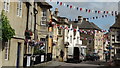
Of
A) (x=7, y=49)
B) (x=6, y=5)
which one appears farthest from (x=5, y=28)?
(x=7, y=49)

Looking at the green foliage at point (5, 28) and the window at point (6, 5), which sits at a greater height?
A: the window at point (6, 5)

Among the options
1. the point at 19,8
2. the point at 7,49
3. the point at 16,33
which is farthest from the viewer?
the point at 19,8

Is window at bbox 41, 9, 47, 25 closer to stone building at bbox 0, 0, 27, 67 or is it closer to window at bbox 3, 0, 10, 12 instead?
stone building at bbox 0, 0, 27, 67

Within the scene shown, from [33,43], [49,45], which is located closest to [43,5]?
[49,45]

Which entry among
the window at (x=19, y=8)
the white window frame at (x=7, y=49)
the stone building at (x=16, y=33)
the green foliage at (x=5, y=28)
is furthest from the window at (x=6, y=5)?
the white window frame at (x=7, y=49)

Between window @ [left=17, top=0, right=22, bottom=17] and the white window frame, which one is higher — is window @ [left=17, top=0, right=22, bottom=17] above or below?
above

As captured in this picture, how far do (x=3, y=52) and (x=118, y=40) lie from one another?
38835 mm

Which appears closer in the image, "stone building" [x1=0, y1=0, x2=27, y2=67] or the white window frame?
"stone building" [x1=0, y1=0, x2=27, y2=67]

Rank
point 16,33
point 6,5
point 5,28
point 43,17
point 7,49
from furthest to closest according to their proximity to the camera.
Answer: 1. point 43,17
2. point 16,33
3. point 7,49
4. point 6,5
5. point 5,28

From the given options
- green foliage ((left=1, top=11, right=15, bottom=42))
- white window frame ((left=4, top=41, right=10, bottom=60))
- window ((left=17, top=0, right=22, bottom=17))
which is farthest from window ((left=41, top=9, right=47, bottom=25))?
Result: green foliage ((left=1, top=11, right=15, bottom=42))

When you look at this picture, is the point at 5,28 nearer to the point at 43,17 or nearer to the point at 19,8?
the point at 19,8

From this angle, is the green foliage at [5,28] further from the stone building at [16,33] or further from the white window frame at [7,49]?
the white window frame at [7,49]

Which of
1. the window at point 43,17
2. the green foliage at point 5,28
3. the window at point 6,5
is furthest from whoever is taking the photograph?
the window at point 43,17

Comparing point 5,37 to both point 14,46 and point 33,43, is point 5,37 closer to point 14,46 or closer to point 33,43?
point 14,46
